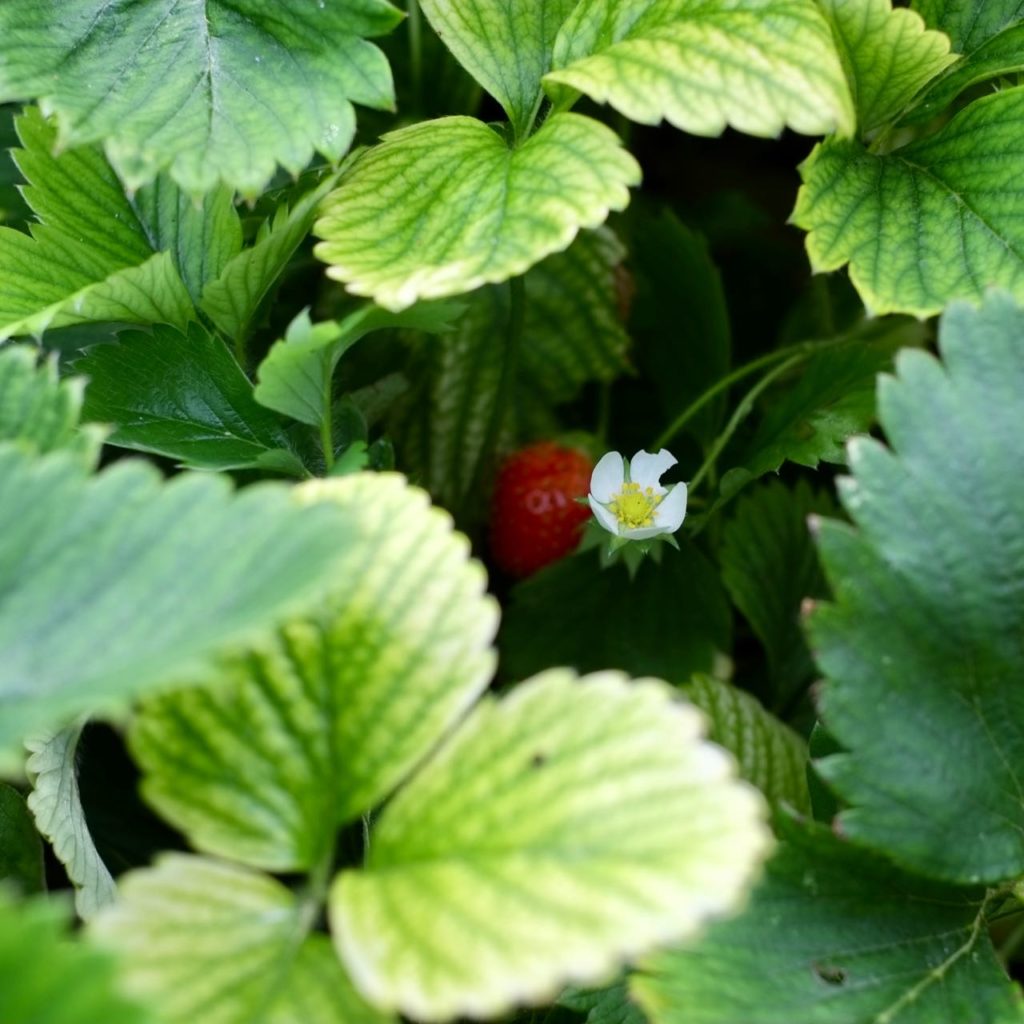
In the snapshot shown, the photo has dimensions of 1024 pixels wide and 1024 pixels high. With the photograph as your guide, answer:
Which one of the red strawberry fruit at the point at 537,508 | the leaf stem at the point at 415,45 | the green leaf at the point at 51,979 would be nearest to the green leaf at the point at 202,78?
the leaf stem at the point at 415,45

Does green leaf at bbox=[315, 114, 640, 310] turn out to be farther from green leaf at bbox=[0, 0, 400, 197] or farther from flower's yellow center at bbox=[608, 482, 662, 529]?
flower's yellow center at bbox=[608, 482, 662, 529]

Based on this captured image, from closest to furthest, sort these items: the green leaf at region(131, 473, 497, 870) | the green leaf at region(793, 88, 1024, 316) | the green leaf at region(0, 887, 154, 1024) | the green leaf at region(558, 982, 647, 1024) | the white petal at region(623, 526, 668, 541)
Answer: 1. the green leaf at region(0, 887, 154, 1024)
2. the green leaf at region(131, 473, 497, 870)
3. the green leaf at region(558, 982, 647, 1024)
4. the green leaf at region(793, 88, 1024, 316)
5. the white petal at region(623, 526, 668, 541)

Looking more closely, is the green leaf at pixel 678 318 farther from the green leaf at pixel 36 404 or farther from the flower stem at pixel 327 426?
the green leaf at pixel 36 404

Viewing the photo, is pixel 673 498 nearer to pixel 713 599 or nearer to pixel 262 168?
pixel 713 599

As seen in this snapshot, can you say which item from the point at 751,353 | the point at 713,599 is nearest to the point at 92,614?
the point at 713,599

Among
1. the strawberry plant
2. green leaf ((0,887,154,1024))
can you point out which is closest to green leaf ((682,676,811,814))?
the strawberry plant
